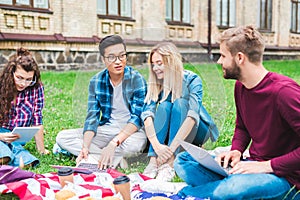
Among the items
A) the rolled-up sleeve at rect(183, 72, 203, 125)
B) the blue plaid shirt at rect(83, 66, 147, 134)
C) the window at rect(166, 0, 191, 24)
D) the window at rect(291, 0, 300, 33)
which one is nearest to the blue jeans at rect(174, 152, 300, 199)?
the rolled-up sleeve at rect(183, 72, 203, 125)

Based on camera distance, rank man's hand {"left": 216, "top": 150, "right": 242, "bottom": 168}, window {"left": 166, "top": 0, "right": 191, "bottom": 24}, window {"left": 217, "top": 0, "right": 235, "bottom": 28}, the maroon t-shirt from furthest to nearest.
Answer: window {"left": 217, "top": 0, "right": 235, "bottom": 28} → window {"left": 166, "top": 0, "right": 191, "bottom": 24} → man's hand {"left": 216, "top": 150, "right": 242, "bottom": 168} → the maroon t-shirt

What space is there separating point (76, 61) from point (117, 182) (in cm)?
1094

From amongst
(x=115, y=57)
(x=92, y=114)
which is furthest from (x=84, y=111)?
(x=115, y=57)

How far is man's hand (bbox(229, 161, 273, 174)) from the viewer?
2686mm

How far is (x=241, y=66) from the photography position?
2.77 m

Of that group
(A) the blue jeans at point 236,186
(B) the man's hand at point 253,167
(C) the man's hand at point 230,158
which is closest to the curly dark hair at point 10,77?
(A) the blue jeans at point 236,186

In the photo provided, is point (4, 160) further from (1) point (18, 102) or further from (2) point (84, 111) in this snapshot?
(2) point (84, 111)

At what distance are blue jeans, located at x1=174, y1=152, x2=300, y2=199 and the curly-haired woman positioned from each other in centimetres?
155

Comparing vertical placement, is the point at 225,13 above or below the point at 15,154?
above

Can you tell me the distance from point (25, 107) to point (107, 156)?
1.12 metres

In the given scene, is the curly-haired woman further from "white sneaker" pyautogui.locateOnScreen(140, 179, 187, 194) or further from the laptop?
the laptop

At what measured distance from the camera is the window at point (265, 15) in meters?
22.1

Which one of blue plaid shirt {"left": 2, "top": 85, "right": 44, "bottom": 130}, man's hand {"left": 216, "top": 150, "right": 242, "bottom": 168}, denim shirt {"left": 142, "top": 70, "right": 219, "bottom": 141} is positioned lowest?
man's hand {"left": 216, "top": 150, "right": 242, "bottom": 168}

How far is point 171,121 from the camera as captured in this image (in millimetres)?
3205
